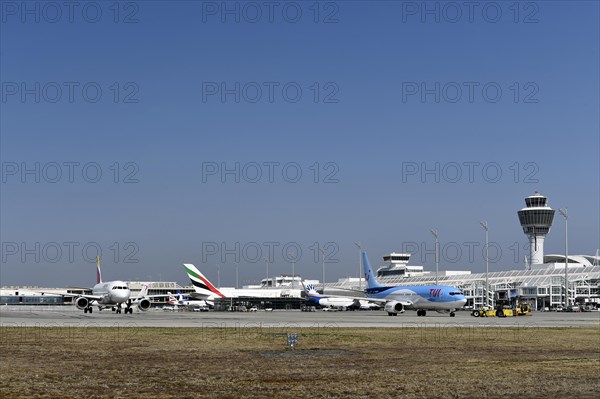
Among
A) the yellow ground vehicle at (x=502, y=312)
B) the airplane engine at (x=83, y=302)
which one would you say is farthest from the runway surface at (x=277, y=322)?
the airplane engine at (x=83, y=302)

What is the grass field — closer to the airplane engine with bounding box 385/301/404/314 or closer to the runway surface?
the runway surface

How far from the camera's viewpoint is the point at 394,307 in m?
93.1

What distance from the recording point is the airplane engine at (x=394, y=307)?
92812 millimetres

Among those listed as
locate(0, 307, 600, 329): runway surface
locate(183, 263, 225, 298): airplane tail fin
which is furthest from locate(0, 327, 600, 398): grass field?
locate(183, 263, 225, 298): airplane tail fin

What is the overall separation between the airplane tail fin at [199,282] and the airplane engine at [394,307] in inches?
3141

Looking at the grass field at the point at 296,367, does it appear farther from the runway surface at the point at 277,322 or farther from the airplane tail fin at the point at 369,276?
the airplane tail fin at the point at 369,276

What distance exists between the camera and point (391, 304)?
9350 cm

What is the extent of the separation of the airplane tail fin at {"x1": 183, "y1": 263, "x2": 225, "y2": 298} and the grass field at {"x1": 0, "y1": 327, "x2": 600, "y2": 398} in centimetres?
12546

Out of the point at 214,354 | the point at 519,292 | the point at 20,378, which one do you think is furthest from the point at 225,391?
the point at 519,292

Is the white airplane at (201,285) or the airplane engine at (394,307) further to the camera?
the white airplane at (201,285)

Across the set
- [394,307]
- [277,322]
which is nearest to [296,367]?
[277,322]

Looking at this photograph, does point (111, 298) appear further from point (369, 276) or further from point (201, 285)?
point (201, 285)

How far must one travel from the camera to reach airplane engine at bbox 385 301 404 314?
3654 inches

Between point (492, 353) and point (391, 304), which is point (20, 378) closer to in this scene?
point (492, 353)
